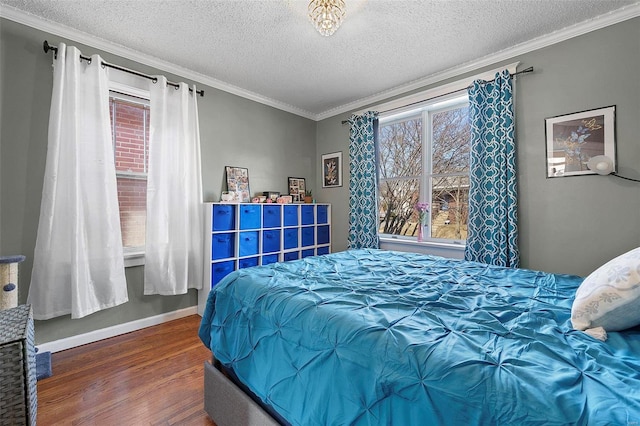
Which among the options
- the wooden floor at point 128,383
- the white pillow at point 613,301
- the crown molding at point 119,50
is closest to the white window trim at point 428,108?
the crown molding at point 119,50

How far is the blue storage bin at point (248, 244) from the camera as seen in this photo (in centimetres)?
307

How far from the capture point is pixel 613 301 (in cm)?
89

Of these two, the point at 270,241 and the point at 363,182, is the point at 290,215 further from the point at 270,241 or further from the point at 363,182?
the point at 363,182

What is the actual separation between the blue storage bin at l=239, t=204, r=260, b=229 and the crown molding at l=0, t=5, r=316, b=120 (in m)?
1.40

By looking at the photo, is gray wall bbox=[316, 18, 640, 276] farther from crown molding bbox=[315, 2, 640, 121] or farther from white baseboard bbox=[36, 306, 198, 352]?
white baseboard bbox=[36, 306, 198, 352]

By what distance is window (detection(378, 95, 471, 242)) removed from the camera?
3.03 metres

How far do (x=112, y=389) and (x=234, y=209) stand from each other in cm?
178

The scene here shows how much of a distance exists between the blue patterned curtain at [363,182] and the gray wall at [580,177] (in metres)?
1.49

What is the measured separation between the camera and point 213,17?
2.11 m

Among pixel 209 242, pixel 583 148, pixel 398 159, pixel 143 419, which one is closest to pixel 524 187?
pixel 583 148

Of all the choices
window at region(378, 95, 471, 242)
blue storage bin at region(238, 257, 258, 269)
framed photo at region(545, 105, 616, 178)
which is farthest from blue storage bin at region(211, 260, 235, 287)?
framed photo at region(545, 105, 616, 178)

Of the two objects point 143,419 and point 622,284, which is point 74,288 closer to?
point 143,419

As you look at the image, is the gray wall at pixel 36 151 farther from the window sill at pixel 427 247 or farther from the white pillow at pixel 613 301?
the white pillow at pixel 613 301

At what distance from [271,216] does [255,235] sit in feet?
1.02
